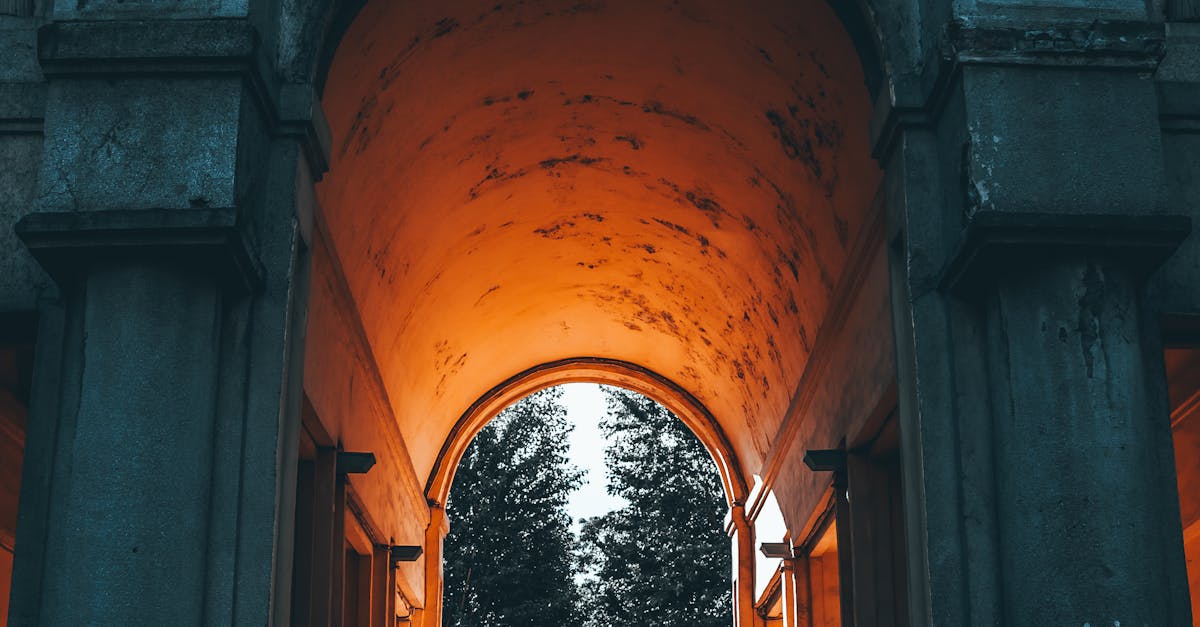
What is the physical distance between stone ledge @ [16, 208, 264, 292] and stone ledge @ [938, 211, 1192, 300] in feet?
9.38

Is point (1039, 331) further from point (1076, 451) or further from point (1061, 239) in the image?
point (1076, 451)

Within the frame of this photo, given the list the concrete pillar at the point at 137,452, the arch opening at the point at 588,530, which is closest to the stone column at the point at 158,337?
the concrete pillar at the point at 137,452

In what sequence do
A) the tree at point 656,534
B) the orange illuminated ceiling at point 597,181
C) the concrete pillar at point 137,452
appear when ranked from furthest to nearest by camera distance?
the tree at point 656,534, the orange illuminated ceiling at point 597,181, the concrete pillar at point 137,452

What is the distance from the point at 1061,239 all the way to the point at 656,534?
858 inches

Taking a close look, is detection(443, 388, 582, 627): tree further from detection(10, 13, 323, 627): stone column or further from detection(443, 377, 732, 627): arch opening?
detection(10, 13, 323, 627): stone column

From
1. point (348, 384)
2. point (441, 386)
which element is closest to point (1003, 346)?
point (348, 384)

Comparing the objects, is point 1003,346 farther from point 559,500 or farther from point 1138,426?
point 559,500

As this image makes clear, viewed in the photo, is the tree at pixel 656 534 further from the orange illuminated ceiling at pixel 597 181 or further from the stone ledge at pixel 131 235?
the stone ledge at pixel 131 235

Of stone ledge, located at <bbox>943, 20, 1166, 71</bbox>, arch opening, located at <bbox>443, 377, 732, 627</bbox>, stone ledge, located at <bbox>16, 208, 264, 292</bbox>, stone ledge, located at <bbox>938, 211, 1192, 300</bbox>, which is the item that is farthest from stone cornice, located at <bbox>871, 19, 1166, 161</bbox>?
arch opening, located at <bbox>443, 377, 732, 627</bbox>

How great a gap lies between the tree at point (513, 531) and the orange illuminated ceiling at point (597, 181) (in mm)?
12897

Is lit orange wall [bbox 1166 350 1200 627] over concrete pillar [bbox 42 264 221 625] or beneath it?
over

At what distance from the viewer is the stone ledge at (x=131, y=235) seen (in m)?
5.58

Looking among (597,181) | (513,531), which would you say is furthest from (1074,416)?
(513,531)

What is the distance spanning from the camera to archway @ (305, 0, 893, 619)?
26.9ft
